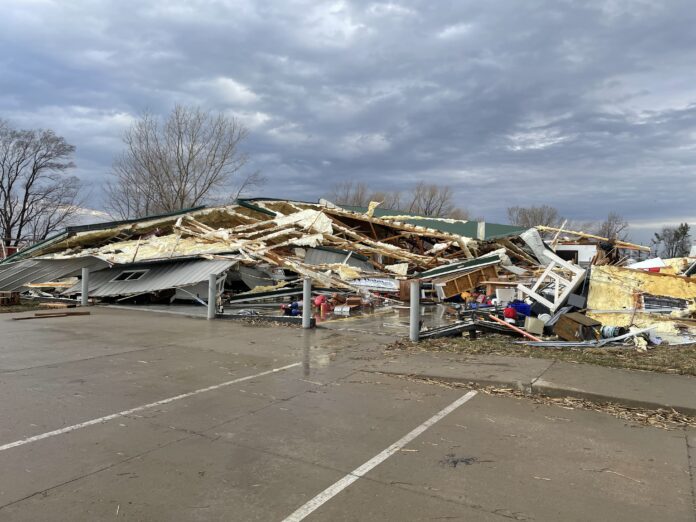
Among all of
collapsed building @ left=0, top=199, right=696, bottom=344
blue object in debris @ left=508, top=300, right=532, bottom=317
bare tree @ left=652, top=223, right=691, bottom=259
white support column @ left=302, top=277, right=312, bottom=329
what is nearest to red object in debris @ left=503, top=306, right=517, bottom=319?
collapsed building @ left=0, top=199, right=696, bottom=344

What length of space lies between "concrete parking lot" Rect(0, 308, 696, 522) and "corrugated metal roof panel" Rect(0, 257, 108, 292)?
40.4 ft

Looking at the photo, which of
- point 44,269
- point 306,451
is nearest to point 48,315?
point 44,269

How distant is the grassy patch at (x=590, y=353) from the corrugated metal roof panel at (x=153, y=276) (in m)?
7.95

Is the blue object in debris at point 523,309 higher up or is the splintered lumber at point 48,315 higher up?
the blue object in debris at point 523,309

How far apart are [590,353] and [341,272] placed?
10.1m

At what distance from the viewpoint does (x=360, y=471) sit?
4051mm

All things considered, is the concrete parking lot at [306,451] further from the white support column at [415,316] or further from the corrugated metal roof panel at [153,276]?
the corrugated metal roof panel at [153,276]

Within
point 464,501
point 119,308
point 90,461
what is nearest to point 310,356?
point 90,461

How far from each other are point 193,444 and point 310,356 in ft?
13.8

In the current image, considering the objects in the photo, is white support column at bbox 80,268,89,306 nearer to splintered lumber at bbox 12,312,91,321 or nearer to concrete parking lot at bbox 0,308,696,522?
splintered lumber at bbox 12,312,91,321

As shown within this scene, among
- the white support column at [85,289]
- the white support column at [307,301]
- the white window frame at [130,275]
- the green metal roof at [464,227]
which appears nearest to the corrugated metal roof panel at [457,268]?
the white support column at [307,301]

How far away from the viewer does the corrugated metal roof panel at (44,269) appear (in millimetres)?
18375

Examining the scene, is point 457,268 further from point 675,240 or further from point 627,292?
point 675,240

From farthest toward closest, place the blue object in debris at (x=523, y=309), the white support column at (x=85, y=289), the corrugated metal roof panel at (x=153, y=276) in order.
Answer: the white support column at (x=85, y=289) < the corrugated metal roof panel at (x=153, y=276) < the blue object in debris at (x=523, y=309)
